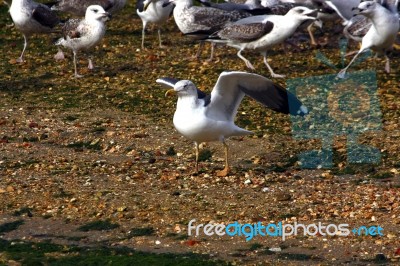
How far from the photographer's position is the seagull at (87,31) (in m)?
14.6

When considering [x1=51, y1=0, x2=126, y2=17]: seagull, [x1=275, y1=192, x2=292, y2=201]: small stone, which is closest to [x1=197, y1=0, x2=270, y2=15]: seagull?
[x1=51, y1=0, x2=126, y2=17]: seagull

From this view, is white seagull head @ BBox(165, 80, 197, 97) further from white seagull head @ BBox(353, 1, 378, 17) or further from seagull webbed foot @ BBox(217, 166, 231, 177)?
white seagull head @ BBox(353, 1, 378, 17)

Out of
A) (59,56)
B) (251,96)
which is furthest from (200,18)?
(251,96)

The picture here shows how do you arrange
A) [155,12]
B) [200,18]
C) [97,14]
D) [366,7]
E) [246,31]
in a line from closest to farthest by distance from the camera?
1. [366,7]
2. [246,31]
3. [97,14]
4. [200,18]
5. [155,12]

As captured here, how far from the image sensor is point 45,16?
51.3 ft

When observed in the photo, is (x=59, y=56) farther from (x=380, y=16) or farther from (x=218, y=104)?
(x=218, y=104)

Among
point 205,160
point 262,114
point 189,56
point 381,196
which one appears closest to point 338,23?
point 189,56

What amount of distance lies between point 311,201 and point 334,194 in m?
0.30

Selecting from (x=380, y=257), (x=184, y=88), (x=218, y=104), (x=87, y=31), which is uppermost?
(x=87, y=31)

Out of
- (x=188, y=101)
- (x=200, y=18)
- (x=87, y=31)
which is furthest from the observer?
(x=200, y=18)

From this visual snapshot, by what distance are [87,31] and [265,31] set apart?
2.28m

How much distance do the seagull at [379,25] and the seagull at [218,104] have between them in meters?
3.72

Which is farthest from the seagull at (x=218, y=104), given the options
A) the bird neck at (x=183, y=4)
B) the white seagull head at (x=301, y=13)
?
the bird neck at (x=183, y=4)

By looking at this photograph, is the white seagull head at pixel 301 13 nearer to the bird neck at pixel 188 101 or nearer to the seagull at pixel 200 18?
the seagull at pixel 200 18
